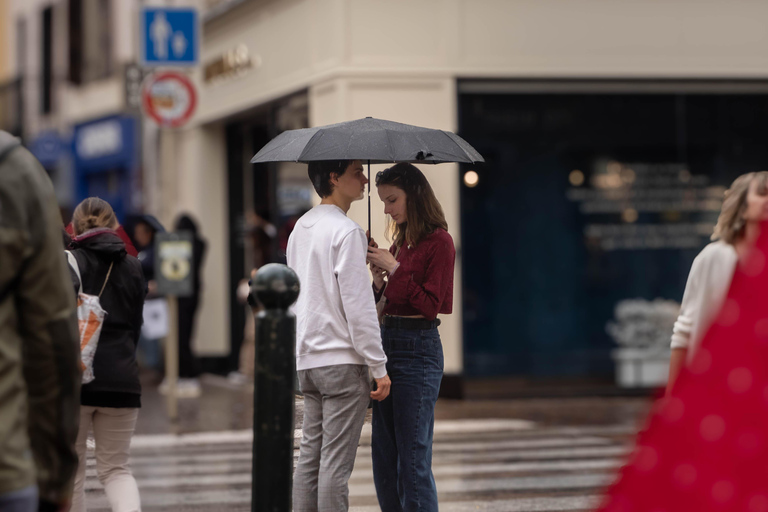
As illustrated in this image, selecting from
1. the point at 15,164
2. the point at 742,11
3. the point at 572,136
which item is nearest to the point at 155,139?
the point at 572,136

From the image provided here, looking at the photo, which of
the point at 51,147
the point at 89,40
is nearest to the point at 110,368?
the point at 89,40

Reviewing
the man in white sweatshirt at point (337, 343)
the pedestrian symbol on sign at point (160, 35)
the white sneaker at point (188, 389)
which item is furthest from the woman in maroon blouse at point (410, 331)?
the white sneaker at point (188, 389)

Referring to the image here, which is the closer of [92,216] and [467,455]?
[92,216]

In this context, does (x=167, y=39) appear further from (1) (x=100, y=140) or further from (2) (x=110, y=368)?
(2) (x=110, y=368)

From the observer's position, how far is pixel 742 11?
12.5m

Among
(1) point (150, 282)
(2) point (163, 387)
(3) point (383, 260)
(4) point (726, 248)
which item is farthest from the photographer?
(2) point (163, 387)

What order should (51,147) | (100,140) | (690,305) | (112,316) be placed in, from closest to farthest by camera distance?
(690,305) → (112,316) → (100,140) → (51,147)

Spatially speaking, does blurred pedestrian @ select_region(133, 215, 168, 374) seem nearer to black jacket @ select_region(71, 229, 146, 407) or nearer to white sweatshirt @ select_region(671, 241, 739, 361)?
black jacket @ select_region(71, 229, 146, 407)

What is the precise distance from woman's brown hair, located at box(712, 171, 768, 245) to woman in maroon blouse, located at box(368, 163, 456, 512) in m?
1.36

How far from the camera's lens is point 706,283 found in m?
4.10

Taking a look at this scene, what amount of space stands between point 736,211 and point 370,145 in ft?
5.33

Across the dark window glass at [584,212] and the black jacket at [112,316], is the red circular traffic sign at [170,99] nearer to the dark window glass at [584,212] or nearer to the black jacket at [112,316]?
the dark window glass at [584,212]

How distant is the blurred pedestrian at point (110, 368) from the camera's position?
5344 millimetres

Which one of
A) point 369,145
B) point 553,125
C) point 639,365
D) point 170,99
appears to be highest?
point 170,99
